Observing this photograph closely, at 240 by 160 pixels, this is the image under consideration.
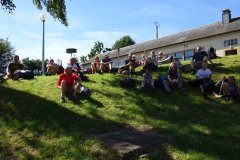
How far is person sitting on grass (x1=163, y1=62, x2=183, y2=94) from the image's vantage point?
9133mm

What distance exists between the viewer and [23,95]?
8.12 meters

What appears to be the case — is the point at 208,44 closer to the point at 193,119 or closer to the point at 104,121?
the point at 193,119

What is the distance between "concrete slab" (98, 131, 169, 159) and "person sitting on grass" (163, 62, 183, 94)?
379cm

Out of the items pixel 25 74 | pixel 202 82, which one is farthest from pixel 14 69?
pixel 202 82

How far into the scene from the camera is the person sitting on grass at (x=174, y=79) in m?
9.13

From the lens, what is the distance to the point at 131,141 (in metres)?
4.99

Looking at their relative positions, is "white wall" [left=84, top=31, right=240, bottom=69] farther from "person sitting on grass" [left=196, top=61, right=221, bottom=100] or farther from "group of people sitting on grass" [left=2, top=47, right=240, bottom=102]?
"person sitting on grass" [left=196, top=61, right=221, bottom=100]

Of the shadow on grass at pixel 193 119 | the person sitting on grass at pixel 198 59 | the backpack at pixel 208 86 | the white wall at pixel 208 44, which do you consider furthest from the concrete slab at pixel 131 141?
the white wall at pixel 208 44

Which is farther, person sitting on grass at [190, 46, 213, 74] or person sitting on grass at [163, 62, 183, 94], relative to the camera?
person sitting on grass at [190, 46, 213, 74]

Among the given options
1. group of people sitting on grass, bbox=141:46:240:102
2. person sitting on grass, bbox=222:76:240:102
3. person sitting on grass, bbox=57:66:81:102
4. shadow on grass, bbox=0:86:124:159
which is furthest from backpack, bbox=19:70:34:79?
person sitting on grass, bbox=222:76:240:102

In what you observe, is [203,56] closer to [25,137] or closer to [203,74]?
[203,74]

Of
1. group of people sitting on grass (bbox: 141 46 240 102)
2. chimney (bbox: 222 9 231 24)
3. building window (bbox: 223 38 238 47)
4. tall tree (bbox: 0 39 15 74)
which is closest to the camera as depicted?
group of people sitting on grass (bbox: 141 46 240 102)

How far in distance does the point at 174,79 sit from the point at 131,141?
508cm

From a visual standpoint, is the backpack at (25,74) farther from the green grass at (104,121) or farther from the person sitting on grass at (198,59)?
the person sitting on grass at (198,59)
